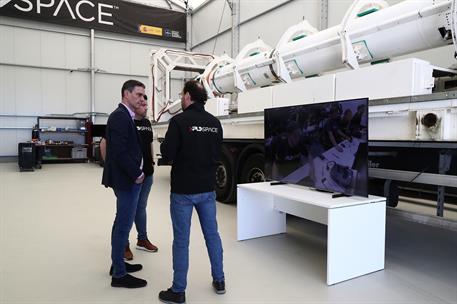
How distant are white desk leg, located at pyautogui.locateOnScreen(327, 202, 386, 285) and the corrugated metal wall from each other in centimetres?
1240

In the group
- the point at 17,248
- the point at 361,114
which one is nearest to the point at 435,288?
the point at 361,114

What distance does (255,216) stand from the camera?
372cm

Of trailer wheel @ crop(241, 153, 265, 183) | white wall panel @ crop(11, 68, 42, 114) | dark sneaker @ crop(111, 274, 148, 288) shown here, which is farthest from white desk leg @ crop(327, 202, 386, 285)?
white wall panel @ crop(11, 68, 42, 114)

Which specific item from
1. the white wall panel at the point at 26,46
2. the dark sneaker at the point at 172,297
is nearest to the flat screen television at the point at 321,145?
Answer: the dark sneaker at the point at 172,297

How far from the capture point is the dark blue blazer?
2.39m

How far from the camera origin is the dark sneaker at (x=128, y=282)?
252 cm

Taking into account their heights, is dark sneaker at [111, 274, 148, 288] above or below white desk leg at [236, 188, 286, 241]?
below

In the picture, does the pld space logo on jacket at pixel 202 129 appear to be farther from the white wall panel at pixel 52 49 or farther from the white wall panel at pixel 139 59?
the white wall panel at pixel 139 59

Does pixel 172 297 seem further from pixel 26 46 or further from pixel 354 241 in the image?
pixel 26 46

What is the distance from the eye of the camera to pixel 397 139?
107 inches

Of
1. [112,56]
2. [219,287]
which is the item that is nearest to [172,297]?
[219,287]

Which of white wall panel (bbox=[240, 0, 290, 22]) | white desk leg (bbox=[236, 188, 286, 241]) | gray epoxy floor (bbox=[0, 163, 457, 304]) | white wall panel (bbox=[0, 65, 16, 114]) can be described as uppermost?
white wall panel (bbox=[240, 0, 290, 22])

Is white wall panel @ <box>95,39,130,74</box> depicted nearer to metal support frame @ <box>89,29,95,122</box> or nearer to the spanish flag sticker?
metal support frame @ <box>89,29,95,122</box>

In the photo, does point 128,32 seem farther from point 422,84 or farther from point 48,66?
point 422,84
